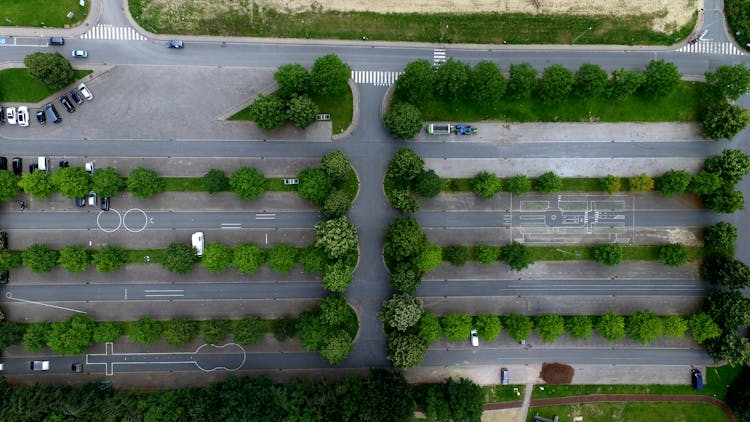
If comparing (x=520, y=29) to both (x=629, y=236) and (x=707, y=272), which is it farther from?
(x=707, y=272)

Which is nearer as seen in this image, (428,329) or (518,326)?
(428,329)

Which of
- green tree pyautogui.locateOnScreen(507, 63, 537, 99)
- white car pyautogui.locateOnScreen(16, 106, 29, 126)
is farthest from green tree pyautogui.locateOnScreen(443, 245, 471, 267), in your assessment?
white car pyautogui.locateOnScreen(16, 106, 29, 126)

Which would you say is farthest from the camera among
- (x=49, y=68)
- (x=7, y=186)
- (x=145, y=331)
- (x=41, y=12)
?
(x=41, y=12)

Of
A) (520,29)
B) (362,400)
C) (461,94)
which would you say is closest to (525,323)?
(362,400)

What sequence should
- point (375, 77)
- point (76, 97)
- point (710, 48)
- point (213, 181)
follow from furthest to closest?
point (710, 48)
point (375, 77)
point (76, 97)
point (213, 181)

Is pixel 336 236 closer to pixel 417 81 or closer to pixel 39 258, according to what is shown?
pixel 417 81

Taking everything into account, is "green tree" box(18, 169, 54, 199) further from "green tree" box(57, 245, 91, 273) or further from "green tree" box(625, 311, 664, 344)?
"green tree" box(625, 311, 664, 344)

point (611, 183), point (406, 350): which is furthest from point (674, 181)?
point (406, 350)

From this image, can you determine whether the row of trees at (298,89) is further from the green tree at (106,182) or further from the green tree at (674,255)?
the green tree at (674,255)
